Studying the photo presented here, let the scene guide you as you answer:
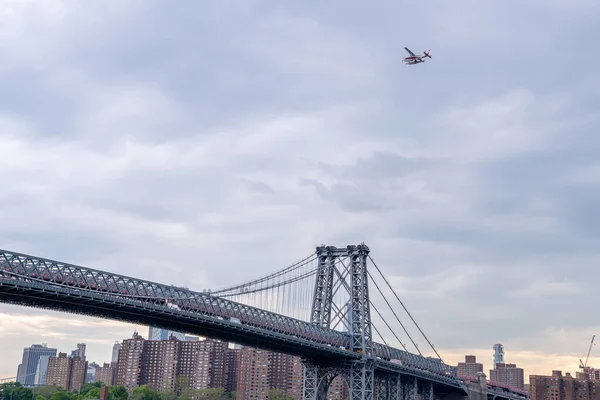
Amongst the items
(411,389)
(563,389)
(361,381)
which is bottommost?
(361,381)

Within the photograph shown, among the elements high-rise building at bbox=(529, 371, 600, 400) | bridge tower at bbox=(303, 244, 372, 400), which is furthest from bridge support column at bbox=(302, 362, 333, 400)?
high-rise building at bbox=(529, 371, 600, 400)

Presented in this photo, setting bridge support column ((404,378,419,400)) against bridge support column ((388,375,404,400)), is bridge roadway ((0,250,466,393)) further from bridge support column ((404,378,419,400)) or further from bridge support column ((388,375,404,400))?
bridge support column ((404,378,419,400))

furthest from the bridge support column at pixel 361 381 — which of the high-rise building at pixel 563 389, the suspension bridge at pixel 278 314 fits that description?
the high-rise building at pixel 563 389

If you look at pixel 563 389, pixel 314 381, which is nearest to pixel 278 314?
pixel 314 381

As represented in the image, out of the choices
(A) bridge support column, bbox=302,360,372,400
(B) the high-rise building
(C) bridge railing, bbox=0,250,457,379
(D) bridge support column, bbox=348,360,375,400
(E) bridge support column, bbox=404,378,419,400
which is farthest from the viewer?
(B) the high-rise building

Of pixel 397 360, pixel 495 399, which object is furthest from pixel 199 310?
pixel 495 399

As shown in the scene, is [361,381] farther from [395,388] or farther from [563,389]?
[563,389]

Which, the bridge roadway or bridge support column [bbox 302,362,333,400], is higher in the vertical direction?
the bridge roadway
